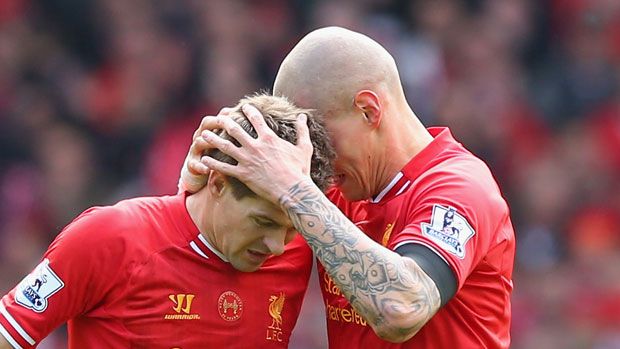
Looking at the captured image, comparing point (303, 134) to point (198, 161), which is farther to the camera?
point (198, 161)

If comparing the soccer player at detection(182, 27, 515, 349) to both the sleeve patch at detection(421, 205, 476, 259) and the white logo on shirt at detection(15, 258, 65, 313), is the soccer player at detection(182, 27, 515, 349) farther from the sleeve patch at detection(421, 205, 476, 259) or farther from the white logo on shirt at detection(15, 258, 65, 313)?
the white logo on shirt at detection(15, 258, 65, 313)

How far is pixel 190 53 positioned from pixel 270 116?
6.21 m

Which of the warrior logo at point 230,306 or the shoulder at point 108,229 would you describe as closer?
the shoulder at point 108,229

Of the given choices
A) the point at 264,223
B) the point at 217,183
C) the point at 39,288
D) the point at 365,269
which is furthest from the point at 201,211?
the point at 365,269

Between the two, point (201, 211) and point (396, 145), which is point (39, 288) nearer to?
point (201, 211)

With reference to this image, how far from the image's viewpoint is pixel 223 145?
4590 millimetres

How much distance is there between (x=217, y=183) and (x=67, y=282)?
62cm

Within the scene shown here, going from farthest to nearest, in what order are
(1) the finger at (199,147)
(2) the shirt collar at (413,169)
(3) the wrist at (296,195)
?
(2) the shirt collar at (413,169)
(1) the finger at (199,147)
(3) the wrist at (296,195)

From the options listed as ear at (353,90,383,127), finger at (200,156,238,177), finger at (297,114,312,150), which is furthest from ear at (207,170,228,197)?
ear at (353,90,383,127)

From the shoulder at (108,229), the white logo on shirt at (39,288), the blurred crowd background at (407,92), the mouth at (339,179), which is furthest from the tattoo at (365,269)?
the blurred crowd background at (407,92)

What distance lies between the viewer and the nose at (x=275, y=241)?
473cm

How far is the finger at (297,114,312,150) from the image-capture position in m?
4.63

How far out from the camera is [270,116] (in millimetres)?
4680

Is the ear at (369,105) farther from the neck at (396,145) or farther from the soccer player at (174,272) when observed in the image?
the soccer player at (174,272)
